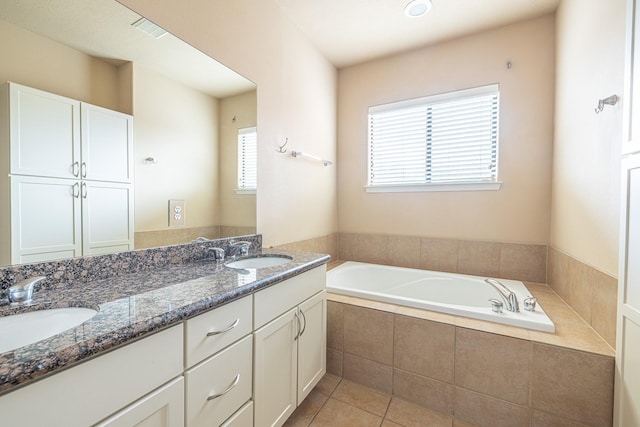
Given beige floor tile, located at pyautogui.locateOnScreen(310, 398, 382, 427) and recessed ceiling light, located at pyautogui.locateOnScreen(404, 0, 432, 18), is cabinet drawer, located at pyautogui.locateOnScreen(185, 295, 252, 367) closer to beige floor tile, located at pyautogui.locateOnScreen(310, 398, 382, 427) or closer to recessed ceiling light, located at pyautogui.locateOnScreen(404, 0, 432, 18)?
beige floor tile, located at pyautogui.locateOnScreen(310, 398, 382, 427)

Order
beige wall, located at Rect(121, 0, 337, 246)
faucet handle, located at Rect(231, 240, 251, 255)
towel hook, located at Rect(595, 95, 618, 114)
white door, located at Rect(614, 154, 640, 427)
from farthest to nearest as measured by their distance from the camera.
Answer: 1. faucet handle, located at Rect(231, 240, 251, 255)
2. beige wall, located at Rect(121, 0, 337, 246)
3. towel hook, located at Rect(595, 95, 618, 114)
4. white door, located at Rect(614, 154, 640, 427)

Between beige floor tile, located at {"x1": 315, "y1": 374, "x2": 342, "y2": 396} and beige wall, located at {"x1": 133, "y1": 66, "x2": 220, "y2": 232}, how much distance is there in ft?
4.06

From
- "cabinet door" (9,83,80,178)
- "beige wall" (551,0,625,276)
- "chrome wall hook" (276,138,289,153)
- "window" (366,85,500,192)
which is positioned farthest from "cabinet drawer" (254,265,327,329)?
"window" (366,85,500,192)

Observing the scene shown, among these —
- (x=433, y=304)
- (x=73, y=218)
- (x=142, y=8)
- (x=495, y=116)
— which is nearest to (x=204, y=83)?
(x=142, y=8)

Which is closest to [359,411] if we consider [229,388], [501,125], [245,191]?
[229,388]

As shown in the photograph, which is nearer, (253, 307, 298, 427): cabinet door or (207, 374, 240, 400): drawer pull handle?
(207, 374, 240, 400): drawer pull handle

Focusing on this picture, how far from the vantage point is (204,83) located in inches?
60.9

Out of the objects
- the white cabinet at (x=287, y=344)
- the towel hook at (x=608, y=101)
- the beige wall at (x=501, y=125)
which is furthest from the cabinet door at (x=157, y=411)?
the beige wall at (x=501, y=125)

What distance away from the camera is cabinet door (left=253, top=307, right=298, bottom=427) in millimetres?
1117

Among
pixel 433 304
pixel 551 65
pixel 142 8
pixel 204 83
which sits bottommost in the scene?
pixel 433 304

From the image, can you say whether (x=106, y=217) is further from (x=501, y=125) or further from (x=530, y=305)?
(x=501, y=125)

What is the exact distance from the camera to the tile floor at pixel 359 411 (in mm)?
1461

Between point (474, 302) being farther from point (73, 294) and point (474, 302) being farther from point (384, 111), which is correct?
point (73, 294)

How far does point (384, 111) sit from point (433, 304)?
6.32 ft
